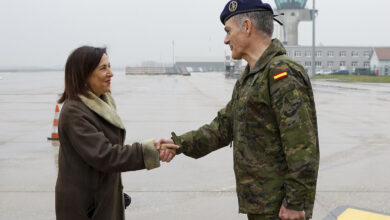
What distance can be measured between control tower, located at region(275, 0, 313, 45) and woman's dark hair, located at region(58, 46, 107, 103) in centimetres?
9043

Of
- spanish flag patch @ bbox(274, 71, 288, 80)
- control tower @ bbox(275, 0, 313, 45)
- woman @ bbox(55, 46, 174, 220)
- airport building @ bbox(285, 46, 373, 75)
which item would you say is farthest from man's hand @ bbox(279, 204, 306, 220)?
airport building @ bbox(285, 46, 373, 75)

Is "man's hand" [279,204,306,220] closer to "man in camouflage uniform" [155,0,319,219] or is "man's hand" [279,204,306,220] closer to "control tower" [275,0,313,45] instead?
"man in camouflage uniform" [155,0,319,219]

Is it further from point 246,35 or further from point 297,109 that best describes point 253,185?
point 246,35

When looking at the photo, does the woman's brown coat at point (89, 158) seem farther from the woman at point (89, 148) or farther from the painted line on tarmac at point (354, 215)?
the painted line on tarmac at point (354, 215)

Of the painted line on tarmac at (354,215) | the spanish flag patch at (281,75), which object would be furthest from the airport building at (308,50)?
the spanish flag patch at (281,75)

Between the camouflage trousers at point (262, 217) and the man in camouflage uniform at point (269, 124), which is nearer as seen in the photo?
the man in camouflage uniform at point (269, 124)

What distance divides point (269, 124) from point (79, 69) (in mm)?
1210

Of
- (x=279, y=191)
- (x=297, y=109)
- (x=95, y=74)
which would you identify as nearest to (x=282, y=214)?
(x=279, y=191)

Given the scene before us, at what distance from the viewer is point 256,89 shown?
2.35 m

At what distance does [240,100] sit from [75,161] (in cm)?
107

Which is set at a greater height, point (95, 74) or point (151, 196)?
point (95, 74)

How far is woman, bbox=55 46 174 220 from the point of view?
7.88 feet

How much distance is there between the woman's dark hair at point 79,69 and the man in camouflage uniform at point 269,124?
0.89 meters

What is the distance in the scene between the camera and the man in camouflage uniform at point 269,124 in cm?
223
